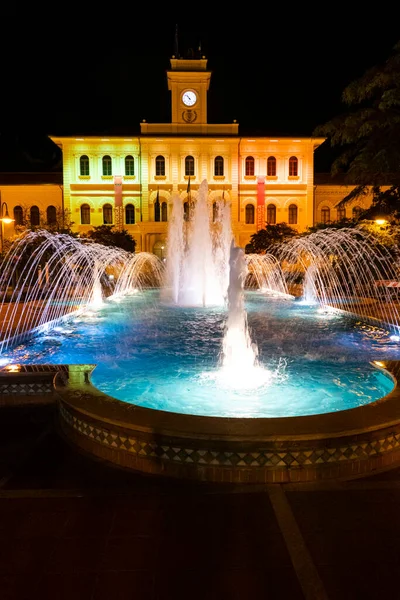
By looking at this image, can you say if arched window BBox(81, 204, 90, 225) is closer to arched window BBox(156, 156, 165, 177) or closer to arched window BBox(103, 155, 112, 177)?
arched window BBox(103, 155, 112, 177)

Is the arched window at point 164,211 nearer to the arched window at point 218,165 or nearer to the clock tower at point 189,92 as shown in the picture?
the arched window at point 218,165

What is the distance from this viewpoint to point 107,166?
42.4m

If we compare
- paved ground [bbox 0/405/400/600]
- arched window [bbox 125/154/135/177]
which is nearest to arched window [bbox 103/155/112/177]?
arched window [bbox 125/154/135/177]

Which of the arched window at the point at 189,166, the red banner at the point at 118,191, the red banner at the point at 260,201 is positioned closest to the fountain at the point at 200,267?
the red banner at the point at 260,201

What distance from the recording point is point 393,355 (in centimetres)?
861

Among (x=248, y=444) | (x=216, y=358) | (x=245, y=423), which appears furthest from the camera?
(x=216, y=358)

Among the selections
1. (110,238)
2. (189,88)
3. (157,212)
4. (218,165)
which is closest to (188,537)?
(110,238)

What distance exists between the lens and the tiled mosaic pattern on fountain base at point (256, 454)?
4.06 m

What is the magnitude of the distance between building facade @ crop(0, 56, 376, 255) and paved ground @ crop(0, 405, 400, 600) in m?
38.1

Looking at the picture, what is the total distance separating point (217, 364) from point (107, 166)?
37.4 meters

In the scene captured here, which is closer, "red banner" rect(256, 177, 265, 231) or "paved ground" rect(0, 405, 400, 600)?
"paved ground" rect(0, 405, 400, 600)

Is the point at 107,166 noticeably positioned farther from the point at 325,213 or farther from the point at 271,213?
the point at 325,213

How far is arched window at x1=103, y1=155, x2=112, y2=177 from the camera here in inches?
1666

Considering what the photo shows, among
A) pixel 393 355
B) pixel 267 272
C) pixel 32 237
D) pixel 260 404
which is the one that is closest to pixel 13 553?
pixel 260 404
